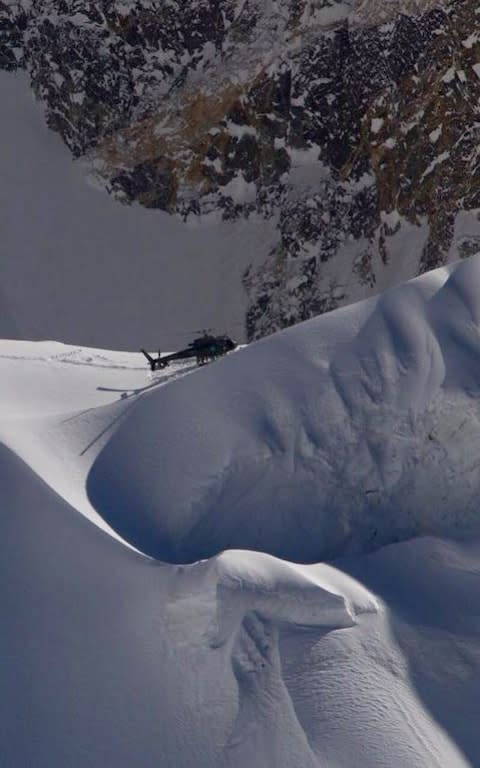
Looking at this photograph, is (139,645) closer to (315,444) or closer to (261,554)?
(261,554)

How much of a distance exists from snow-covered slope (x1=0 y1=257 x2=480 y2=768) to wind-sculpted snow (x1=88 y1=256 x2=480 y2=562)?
0.08 feet

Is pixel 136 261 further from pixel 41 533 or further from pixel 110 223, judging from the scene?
pixel 41 533

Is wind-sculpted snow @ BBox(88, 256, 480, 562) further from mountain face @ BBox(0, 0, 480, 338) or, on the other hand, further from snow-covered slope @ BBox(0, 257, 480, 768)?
mountain face @ BBox(0, 0, 480, 338)

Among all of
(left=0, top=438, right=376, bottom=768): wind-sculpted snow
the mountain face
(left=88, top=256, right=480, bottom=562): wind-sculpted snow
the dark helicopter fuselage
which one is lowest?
(left=0, top=438, right=376, bottom=768): wind-sculpted snow

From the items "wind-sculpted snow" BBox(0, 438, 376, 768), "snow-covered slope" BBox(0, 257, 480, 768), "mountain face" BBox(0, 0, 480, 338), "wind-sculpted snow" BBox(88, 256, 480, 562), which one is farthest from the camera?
"mountain face" BBox(0, 0, 480, 338)

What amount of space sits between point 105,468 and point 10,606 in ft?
8.09

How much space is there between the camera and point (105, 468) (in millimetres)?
12734

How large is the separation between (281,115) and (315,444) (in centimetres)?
3444

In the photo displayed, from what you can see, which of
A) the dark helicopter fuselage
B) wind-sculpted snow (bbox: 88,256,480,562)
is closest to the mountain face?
the dark helicopter fuselage

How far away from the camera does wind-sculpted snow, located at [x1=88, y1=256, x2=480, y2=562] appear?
12219 millimetres

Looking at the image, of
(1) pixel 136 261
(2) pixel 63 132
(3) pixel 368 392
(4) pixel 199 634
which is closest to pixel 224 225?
(1) pixel 136 261

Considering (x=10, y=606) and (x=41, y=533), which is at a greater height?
(x=41, y=533)

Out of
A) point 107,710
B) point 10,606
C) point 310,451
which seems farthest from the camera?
point 310,451

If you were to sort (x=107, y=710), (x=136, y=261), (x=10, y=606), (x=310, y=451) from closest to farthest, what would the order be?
1. (x=107, y=710)
2. (x=10, y=606)
3. (x=310, y=451)
4. (x=136, y=261)
